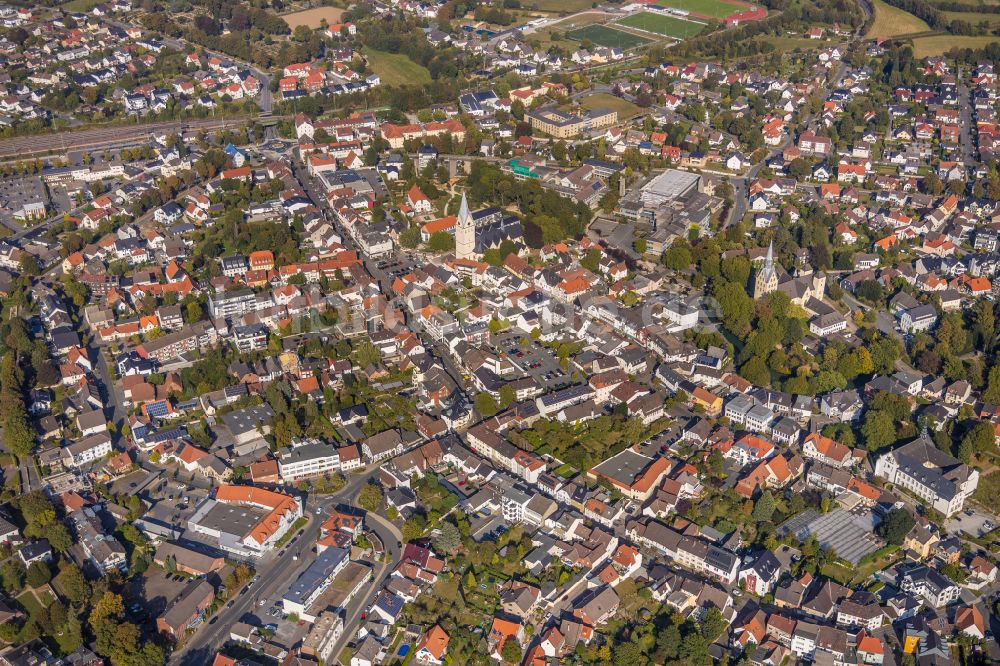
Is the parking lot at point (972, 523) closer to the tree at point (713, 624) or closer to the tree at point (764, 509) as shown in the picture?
the tree at point (764, 509)

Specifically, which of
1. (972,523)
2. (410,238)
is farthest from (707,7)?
(972,523)

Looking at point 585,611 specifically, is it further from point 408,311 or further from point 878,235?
point 878,235

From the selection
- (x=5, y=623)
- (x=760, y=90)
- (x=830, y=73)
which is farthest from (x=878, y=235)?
(x=5, y=623)

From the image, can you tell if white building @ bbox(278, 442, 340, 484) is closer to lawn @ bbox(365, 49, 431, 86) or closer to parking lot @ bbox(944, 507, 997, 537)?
parking lot @ bbox(944, 507, 997, 537)

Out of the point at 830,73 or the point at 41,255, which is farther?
the point at 830,73

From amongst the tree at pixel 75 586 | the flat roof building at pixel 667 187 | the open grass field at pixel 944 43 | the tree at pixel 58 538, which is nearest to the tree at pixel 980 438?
the flat roof building at pixel 667 187
